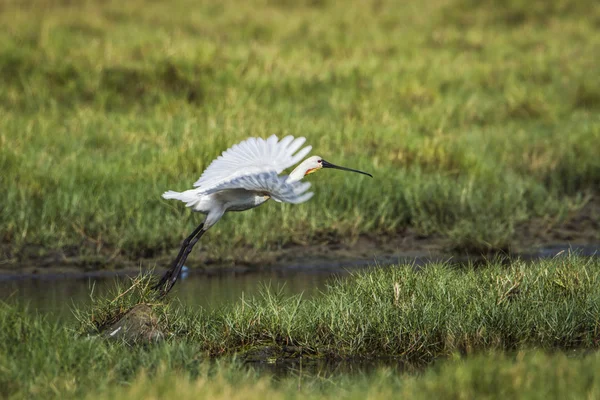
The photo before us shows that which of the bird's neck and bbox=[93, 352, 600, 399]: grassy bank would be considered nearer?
bbox=[93, 352, 600, 399]: grassy bank

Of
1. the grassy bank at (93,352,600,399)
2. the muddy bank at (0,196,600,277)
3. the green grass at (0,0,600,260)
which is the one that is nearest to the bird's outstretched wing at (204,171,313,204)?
the grassy bank at (93,352,600,399)

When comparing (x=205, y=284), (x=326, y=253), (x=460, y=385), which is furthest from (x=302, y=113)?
(x=460, y=385)

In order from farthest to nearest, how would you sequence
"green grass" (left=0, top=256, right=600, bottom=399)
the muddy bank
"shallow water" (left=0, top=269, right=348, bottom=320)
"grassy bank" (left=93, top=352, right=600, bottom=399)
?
the muddy bank → "shallow water" (left=0, top=269, right=348, bottom=320) → "green grass" (left=0, top=256, right=600, bottom=399) → "grassy bank" (left=93, top=352, right=600, bottom=399)

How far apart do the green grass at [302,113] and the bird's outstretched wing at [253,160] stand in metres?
2.46

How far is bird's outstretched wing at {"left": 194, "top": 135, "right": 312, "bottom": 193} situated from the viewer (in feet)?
19.4

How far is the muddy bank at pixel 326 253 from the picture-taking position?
856 cm

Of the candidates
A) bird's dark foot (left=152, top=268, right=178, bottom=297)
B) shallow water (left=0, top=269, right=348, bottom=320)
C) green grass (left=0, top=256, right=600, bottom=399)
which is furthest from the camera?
shallow water (left=0, top=269, right=348, bottom=320)

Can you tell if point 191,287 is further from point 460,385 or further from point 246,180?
point 460,385

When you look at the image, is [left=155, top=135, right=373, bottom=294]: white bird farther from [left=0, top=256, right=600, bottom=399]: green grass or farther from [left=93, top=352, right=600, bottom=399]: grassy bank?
[left=93, top=352, right=600, bottom=399]: grassy bank

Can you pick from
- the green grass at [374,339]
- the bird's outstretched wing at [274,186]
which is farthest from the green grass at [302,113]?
the bird's outstretched wing at [274,186]

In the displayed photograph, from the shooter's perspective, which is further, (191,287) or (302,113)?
(302,113)

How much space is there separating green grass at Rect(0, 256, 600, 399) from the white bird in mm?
665

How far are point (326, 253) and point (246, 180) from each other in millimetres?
3268

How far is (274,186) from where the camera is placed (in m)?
5.59
